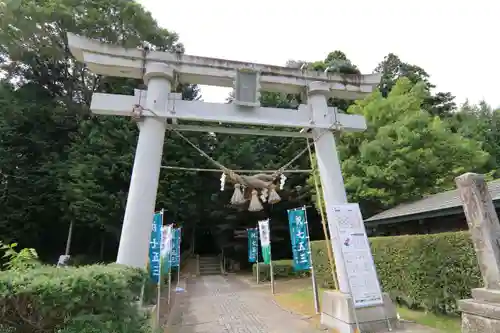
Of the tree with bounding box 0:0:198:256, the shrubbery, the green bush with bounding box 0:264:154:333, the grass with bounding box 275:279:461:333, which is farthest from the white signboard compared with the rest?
the tree with bounding box 0:0:198:256

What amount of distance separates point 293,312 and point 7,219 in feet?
53.8

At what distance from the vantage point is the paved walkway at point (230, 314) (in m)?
7.34

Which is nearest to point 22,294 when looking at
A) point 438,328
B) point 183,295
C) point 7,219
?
point 438,328

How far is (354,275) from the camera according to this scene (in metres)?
5.58

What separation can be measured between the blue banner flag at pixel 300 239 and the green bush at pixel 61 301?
347 inches

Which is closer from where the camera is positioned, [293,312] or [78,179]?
[293,312]

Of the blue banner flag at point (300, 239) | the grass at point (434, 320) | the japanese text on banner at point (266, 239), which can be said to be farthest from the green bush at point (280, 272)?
the grass at point (434, 320)

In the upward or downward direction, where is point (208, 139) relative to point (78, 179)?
upward

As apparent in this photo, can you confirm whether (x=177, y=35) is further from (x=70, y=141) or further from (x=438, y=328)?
(x=438, y=328)

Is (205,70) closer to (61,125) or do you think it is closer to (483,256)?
(483,256)

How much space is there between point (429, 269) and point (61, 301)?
7686mm

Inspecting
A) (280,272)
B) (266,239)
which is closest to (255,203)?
(266,239)

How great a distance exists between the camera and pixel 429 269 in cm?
745

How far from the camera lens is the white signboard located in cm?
554
